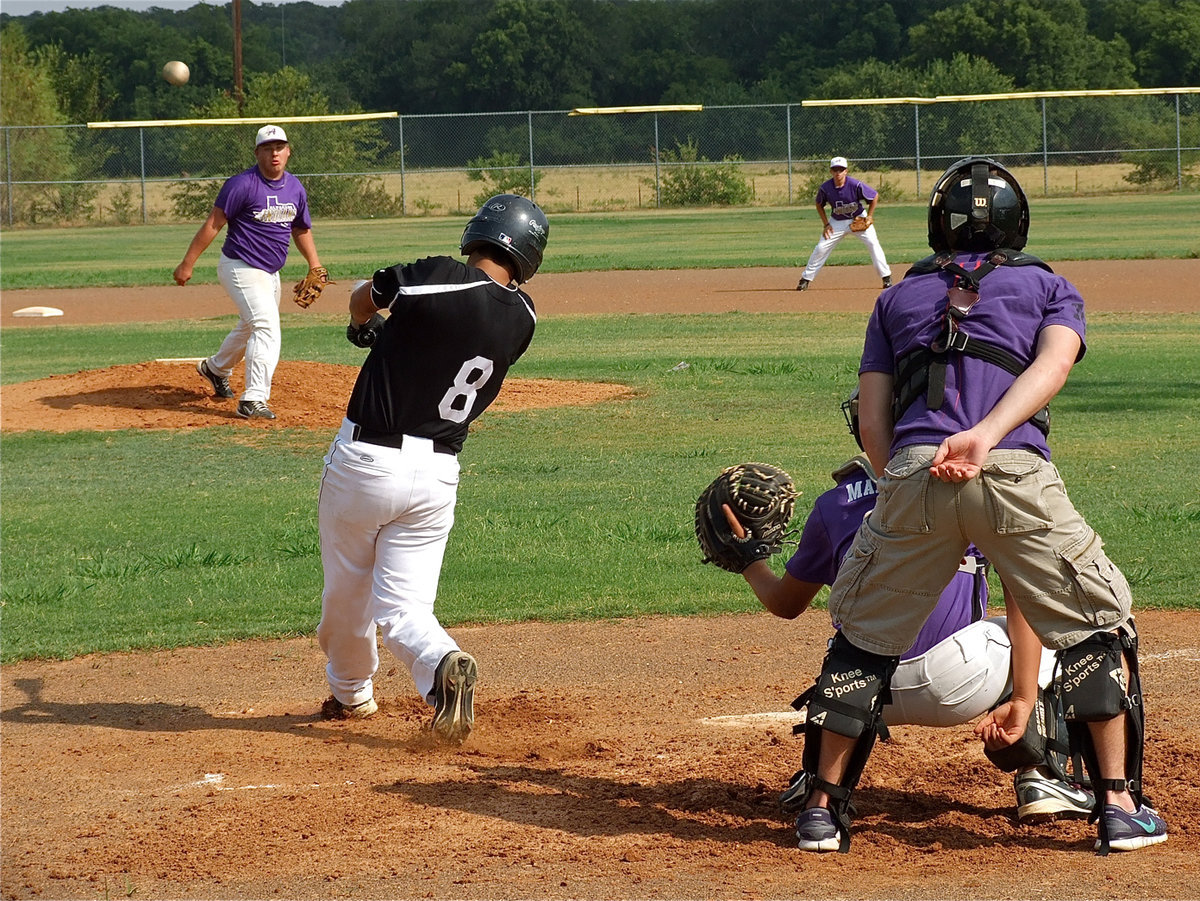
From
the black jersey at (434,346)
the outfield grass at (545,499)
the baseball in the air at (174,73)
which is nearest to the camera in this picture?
the black jersey at (434,346)

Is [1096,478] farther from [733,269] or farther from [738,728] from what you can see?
[733,269]

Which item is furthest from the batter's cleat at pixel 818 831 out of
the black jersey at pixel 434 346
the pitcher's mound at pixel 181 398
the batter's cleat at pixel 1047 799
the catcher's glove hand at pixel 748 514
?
the pitcher's mound at pixel 181 398

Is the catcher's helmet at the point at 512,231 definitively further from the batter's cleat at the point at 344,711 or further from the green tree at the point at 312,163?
the green tree at the point at 312,163

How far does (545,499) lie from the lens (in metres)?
9.34

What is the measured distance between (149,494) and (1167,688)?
692 centimetres

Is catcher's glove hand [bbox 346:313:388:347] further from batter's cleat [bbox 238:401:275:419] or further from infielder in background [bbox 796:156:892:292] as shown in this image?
infielder in background [bbox 796:156:892:292]

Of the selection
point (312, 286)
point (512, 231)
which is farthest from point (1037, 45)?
point (512, 231)

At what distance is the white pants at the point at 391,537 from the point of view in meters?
4.67

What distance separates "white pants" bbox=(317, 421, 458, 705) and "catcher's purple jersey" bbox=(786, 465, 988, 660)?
1.31 metres

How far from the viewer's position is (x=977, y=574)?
4.08m

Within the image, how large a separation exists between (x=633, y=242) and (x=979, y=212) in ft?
91.8

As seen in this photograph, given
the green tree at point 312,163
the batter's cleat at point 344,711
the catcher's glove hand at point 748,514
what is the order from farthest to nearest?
the green tree at point 312,163
the batter's cleat at point 344,711
the catcher's glove hand at point 748,514

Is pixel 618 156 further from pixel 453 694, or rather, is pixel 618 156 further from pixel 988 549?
pixel 988 549

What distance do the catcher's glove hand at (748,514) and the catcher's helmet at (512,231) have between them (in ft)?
3.62
